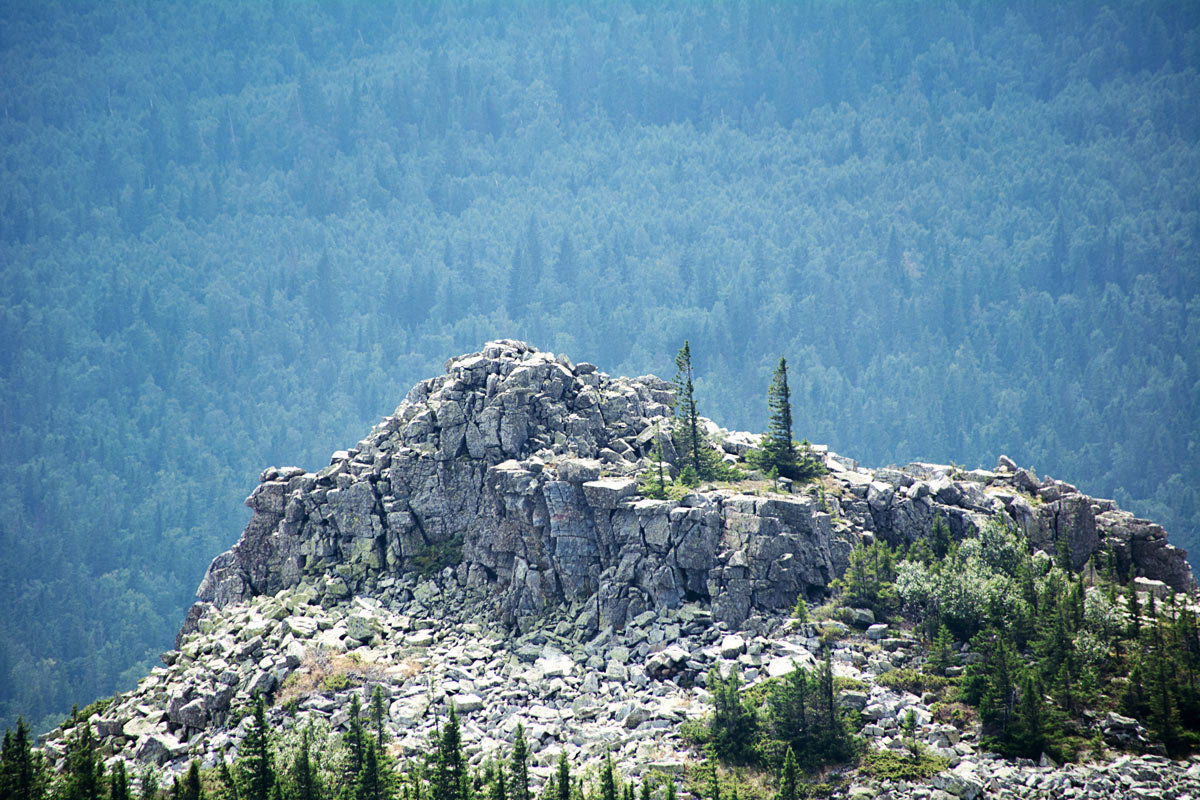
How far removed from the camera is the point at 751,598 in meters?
91.9

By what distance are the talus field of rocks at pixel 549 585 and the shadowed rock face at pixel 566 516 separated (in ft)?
0.65

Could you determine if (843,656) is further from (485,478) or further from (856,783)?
(485,478)

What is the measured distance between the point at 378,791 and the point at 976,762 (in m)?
40.4

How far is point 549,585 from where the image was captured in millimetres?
98688

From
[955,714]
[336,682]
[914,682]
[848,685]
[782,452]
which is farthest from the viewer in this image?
[782,452]

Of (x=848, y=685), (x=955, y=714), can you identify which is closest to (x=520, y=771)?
(x=848, y=685)

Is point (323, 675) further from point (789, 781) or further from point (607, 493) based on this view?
point (789, 781)

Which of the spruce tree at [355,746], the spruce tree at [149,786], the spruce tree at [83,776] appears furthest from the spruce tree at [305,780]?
the spruce tree at [83,776]

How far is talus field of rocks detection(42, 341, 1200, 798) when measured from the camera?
84.2 meters

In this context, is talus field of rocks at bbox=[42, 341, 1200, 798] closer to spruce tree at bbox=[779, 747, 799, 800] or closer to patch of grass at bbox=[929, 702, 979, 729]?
patch of grass at bbox=[929, 702, 979, 729]

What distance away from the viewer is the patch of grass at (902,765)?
7506cm

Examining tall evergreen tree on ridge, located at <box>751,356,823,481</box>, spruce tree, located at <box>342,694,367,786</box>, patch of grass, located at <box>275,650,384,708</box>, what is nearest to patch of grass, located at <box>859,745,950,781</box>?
spruce tree, located at <box>342,694,367,786</box>

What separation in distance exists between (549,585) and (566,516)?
626 centimetres

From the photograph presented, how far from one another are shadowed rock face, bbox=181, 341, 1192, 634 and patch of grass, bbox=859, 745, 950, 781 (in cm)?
1738
